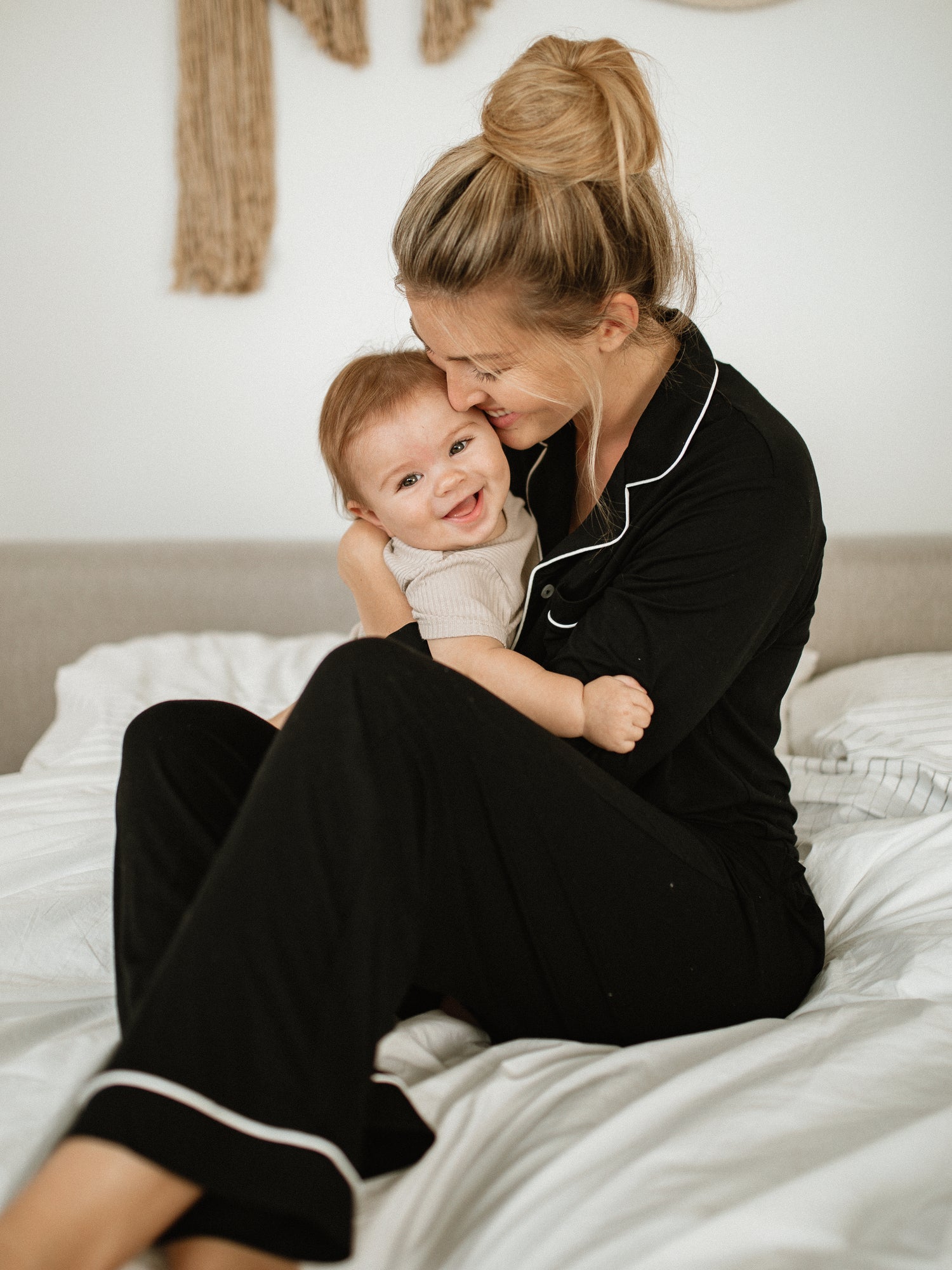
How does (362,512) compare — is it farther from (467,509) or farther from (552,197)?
(552,197)

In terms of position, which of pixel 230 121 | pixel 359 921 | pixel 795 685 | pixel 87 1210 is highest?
pixel 230 121

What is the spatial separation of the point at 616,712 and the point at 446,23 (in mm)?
1656

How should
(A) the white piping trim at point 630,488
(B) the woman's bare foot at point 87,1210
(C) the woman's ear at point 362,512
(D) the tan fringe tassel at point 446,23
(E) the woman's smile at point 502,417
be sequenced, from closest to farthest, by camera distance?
(B) the woman's bare foot at point 87,1210 < (A) the white piping trim at point 630,488 < (E) the woman's smile at point 502,417 < (C) the woman's ear at point 362,512 < (D) the tan fringe tassel at point 446,23

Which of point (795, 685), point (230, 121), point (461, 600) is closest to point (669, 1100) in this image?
point (461, 600)

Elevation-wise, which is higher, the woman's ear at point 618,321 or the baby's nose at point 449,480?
the woman's ear at point 618,321

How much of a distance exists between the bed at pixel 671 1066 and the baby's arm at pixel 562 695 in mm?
281

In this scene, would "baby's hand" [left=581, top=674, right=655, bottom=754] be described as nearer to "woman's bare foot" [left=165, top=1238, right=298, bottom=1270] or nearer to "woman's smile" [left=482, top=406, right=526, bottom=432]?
"woman's smile" [left=482, top=406, right=526, bottom=432]

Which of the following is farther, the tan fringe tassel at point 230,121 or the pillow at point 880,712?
the tan fringe tassel at point 230,121

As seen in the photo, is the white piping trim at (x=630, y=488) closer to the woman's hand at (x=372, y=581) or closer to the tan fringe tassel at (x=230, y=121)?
the woman's hand at (x=372, y=581)

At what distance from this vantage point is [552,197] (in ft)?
2.99

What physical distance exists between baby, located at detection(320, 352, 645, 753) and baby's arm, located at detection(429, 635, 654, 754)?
1 cm

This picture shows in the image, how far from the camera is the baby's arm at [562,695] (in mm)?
907

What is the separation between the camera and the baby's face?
113 centimetres

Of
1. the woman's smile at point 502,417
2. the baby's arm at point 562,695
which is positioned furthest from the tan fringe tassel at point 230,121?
the baby's arm at point 562,695
